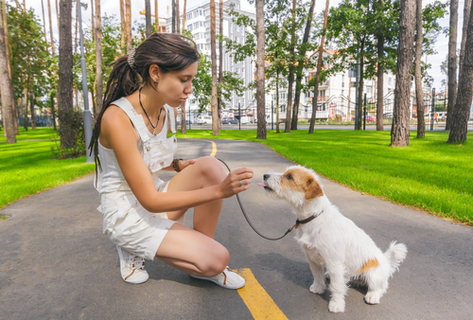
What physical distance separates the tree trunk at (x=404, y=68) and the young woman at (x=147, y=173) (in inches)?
478

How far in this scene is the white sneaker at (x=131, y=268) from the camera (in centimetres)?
281

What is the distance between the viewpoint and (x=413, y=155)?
34.7 ft

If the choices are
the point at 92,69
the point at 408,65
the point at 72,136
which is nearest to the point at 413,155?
the point at 408,65

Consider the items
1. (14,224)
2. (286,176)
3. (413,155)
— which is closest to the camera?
(286,176)

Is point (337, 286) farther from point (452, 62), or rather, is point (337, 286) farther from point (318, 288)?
point (452, 62)

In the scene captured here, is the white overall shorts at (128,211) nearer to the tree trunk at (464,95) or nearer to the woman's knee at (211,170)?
the woman's knee at (211,170)

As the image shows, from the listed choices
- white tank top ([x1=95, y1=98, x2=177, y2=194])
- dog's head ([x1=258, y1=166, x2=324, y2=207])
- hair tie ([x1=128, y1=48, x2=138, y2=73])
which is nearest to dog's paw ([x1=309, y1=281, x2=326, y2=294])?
dog's head ([x1=258, y1=166, x2=324, y2=207])

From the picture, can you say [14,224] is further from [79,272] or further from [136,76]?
[136,76]

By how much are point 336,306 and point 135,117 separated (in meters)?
2.26

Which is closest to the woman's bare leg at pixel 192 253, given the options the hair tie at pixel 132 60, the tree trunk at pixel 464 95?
the hair tie at pixel 132 60

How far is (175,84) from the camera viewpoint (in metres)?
2.53

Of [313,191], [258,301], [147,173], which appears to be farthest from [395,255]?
[147,173]

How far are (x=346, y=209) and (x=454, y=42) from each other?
22.8 metres

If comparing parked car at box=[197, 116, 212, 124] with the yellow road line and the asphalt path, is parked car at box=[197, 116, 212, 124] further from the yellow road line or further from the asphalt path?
the yellow road line
